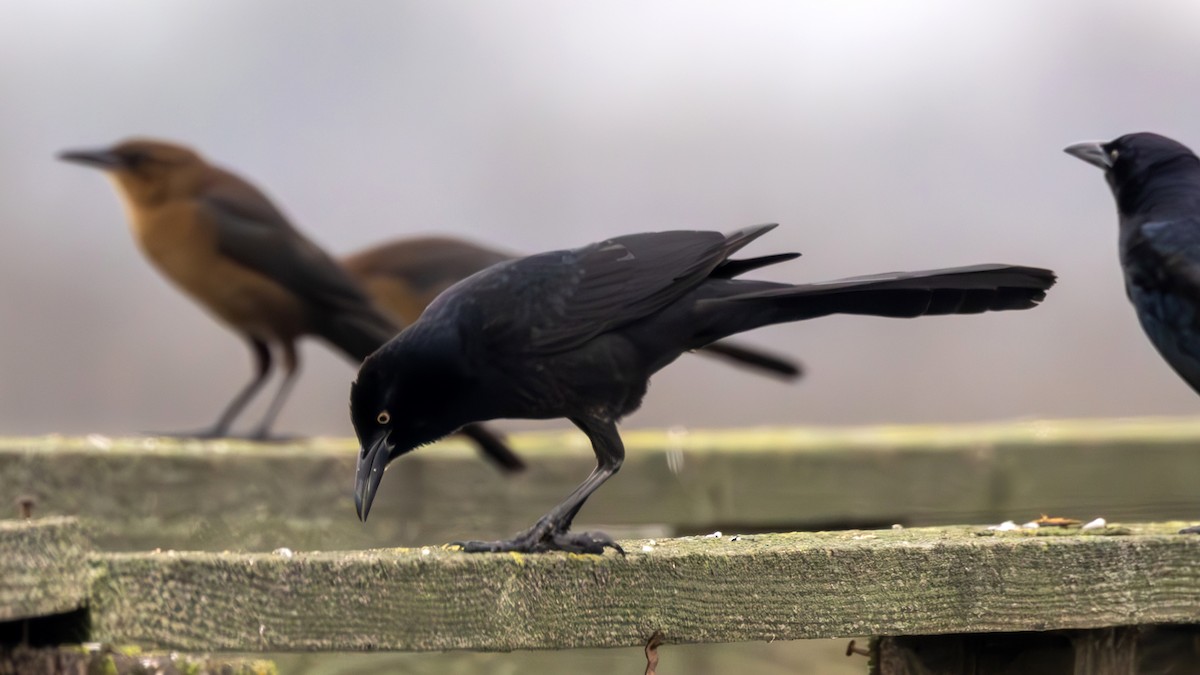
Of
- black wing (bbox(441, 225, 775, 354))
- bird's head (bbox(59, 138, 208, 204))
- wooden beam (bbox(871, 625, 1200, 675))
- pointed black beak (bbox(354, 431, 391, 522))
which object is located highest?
black wing (bbox(441, 225, 775, 354))

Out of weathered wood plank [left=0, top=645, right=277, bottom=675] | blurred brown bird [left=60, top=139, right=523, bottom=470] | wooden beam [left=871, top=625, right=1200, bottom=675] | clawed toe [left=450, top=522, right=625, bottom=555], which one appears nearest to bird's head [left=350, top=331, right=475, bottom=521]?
clawed toe [left=450, top=522, right=625, bottom=555]

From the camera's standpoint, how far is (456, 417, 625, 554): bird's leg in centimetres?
216

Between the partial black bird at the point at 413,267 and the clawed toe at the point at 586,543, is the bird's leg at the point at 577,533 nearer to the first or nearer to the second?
the clawed toe at the point at 586,543

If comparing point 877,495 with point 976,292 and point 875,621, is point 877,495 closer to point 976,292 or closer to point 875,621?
point 976,292

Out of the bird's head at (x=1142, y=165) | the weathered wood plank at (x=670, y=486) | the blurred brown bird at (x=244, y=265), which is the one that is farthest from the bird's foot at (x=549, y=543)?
the blurred brown bird at (x=244, y=265)

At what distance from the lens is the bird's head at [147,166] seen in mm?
6555

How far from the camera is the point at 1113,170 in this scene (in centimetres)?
357

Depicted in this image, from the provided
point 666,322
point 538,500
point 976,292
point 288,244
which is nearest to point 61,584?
point 666,322

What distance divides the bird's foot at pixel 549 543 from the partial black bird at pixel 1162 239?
172 cm

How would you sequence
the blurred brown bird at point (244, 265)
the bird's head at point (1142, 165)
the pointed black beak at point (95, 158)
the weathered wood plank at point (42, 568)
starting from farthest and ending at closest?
the pointed black beak at point (95, 158)
the blurred brown bird at point (244, 265)
the bird's head at point (1142, 165)
the weathered wood plank at point (42, 568)

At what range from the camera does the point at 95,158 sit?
6.73m

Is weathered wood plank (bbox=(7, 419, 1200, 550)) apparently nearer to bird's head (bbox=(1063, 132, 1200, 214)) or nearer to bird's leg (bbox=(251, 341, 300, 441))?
bird's head (bbox=(1063, 132, 1200, 214))

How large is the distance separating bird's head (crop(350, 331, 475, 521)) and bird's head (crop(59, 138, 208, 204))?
4.45m

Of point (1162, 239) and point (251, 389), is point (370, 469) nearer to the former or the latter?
point (1162, 239)
